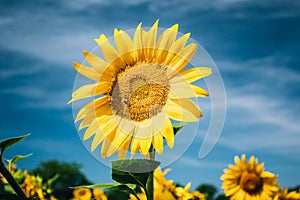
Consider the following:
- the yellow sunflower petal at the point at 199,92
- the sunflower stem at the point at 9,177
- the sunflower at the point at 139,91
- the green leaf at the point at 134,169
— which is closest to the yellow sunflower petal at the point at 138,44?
the sunflower at the point at 139,91

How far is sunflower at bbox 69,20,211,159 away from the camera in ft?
7.41

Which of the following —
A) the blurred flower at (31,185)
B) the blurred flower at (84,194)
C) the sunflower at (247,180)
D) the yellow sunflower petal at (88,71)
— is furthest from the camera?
the sunflower at (247,180)

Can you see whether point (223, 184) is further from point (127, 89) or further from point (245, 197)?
point (127, 89)

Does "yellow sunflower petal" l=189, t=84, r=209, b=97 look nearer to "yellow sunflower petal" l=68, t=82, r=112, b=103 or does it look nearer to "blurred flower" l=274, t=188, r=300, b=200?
"yellow sunflower petal" l=68, t=82, r=112, b=103

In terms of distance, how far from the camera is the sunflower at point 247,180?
21.4 feet

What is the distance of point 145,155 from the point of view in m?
2.22

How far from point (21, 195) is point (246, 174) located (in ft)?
15.7

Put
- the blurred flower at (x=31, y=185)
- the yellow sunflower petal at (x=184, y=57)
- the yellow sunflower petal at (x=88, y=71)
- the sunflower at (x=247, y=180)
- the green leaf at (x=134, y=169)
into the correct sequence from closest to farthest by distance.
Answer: the green leaf at (x=134, y=169), the yellow sunflower petal at (x=184, y=57), the yellow sunflower petal at (x=88, y=71), the blurred flower at (x=31, y=185), the sunflower at (x=247, y=180)

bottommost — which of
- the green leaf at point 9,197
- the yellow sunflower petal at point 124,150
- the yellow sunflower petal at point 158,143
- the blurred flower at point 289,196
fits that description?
the green leaf at point 9,197

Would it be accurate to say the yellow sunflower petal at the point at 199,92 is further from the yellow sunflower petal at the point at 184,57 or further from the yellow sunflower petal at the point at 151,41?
the yellow sunflower petal at the point at 151,41

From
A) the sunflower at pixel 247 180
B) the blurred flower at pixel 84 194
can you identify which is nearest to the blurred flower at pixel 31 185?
the blurred flower at pixel 84 194

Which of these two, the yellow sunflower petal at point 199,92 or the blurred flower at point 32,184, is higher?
the yellow sunflower petal at point 199,92

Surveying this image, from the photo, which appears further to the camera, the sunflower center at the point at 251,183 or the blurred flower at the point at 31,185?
the sunflower center at the point at 251,183

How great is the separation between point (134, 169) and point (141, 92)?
0.42m
